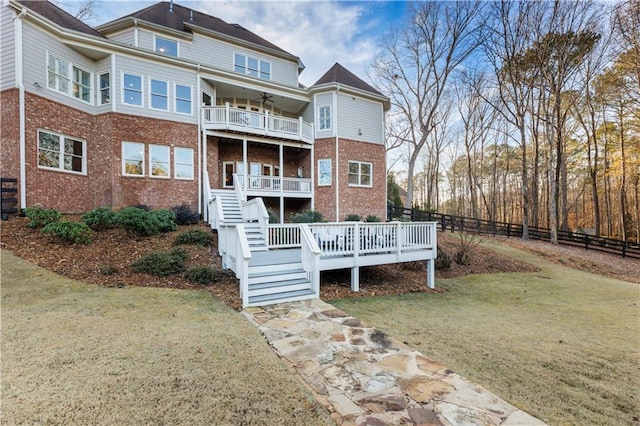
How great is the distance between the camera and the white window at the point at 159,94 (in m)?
12.3

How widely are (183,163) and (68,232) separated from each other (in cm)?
618

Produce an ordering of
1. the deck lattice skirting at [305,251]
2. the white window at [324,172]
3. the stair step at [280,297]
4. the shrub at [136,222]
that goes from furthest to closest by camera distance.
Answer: the white window at [324,172]
the shrub at [136,222]
the deck lattice skirting at [305,251]
the stair step at [280,297]

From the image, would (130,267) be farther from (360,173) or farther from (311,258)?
(360,173)

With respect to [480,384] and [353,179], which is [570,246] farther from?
[480,384]

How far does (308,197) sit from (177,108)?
7701 mm

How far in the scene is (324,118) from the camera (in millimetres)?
15727

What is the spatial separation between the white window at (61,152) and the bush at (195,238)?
6162 millimetres

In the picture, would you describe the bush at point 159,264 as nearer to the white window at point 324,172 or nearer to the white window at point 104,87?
the white window at point 104,87

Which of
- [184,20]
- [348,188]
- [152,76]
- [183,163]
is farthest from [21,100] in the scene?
[348,188]

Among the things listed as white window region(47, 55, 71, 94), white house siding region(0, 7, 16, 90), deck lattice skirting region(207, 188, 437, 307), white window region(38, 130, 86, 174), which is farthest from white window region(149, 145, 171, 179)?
deck lattice skirting region(207, 188, 437, 307)

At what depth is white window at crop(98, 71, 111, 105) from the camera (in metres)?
11.8

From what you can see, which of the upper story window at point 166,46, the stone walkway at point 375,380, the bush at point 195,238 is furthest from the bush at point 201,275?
the upper story window at point 166,46

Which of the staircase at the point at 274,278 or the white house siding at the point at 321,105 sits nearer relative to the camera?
the staircase at the point at 274,278

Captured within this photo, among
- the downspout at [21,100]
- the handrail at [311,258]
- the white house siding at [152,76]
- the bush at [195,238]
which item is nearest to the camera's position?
the handrail at [311,258]
